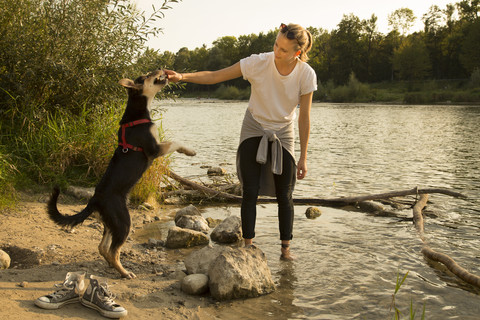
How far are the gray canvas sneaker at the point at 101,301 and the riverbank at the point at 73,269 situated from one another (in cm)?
6

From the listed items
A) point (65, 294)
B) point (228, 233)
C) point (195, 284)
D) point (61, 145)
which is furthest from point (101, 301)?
point (61, 145)

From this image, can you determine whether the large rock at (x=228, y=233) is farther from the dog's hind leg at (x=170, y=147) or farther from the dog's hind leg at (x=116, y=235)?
the dog's hind leg at (x=116, y=235)

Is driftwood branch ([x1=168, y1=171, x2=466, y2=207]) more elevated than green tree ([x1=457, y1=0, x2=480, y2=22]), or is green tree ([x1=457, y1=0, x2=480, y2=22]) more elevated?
green tree ([x1=457, y1=0, x2=480, y2=22])

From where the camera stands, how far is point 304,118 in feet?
14.9

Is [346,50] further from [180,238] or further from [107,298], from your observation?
[107,298]

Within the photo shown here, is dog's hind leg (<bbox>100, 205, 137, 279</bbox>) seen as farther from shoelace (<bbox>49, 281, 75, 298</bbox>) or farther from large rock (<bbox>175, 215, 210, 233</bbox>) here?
large rock (<bbox>175, 215, 210, 233</bbox>)

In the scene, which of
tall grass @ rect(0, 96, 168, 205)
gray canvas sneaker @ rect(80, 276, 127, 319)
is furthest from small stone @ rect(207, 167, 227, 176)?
gray canvas sneaker @ rect(80, 276, 127, 319)

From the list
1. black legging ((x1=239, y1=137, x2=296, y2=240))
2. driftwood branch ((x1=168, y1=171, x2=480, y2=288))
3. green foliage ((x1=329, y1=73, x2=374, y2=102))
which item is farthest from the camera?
green foliage ((x1=329, y1=73, x2=374, y2=102))

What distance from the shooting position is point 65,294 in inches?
124

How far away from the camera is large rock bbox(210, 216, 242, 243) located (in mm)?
5676

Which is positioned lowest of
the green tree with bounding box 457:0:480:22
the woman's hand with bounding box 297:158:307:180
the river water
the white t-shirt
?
the river water

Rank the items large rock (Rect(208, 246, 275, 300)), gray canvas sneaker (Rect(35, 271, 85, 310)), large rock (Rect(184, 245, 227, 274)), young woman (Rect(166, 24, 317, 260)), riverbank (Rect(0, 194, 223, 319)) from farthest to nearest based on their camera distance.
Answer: young woman (Rect(166, 24, 317, 260)) < large rock (Rect(184, 245, 227, 274)) < large rock (Rect(208, 246, 275, 300)) < riverbank (Rect(0, 194, 223, 319)) < gray canvas sneaker (Rect(35, 271, 85, 310))

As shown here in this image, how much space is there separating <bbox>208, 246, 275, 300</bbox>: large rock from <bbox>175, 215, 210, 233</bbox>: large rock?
197cm

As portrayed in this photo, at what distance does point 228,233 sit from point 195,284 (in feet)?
6.07
